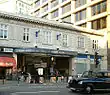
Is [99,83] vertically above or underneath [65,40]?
underneath

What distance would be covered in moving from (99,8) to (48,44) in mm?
22291

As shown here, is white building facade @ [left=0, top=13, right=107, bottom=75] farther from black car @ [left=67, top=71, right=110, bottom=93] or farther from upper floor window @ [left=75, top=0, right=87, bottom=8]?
upper floor window @ [left=75, top=0, right=87, bottom=8]

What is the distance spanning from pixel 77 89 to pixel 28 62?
755 inches

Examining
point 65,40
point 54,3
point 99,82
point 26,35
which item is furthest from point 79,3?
point 99,82

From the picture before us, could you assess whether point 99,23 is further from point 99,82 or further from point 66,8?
point 99,82

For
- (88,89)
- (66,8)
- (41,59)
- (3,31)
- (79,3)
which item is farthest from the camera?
(66,8)

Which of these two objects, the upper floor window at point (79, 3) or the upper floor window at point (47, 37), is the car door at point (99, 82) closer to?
the upper floor window at point (47, 37)

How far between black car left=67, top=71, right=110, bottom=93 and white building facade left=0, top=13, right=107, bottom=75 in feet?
50.2

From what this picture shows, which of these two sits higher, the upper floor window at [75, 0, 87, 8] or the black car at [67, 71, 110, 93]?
the upper floor window at [75, 0, 87, 8]

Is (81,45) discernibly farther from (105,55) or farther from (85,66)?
(105,55)

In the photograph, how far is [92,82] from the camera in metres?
19.9

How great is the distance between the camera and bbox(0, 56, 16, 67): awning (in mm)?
32125

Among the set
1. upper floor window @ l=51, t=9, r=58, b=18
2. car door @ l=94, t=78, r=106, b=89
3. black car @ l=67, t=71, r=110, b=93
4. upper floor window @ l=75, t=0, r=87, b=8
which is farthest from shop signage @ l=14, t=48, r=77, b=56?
upper floor window @ l=51, t=9, r=58, b=18

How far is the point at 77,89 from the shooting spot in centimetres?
1998
